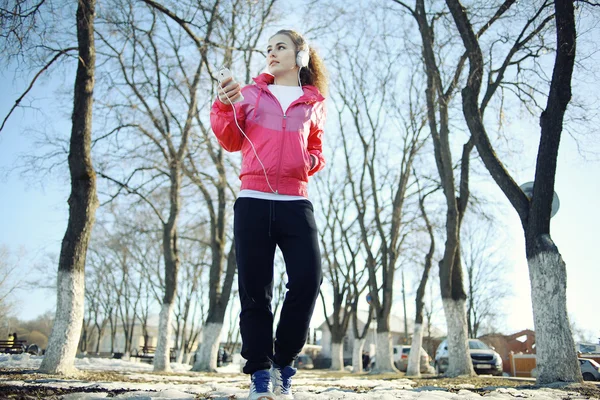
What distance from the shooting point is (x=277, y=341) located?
3242 mm

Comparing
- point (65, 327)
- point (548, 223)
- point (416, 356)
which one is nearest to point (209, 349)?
point (416, 356)

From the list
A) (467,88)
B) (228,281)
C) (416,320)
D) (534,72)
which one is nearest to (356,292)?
(416,320)

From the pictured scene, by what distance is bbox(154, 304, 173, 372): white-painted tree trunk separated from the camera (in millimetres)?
14922

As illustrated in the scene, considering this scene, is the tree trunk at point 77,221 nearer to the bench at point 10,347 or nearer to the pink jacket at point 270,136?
the pink jacket at point 270,136

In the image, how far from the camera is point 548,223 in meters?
7.35

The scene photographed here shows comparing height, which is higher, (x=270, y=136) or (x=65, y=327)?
(x=270, y=136)

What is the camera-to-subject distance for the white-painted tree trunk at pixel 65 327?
783cm

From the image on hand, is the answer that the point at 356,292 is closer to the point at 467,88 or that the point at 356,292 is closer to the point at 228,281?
the point at 228,281

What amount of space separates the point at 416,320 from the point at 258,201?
1642 centimetres

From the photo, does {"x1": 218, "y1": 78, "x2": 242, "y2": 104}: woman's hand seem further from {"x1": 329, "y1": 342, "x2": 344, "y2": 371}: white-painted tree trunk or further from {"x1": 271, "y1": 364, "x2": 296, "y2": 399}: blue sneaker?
{"x1": 329, "y1": 342, "x2": 344, "y2": 371}: white-painted tree trunk

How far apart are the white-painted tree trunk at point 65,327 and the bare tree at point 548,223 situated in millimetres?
7024

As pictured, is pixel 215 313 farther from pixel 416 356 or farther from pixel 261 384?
pixel 261 384

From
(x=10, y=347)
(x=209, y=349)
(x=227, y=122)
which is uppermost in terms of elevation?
(x=227, y=122)

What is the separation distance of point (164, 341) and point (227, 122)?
1351 cm
